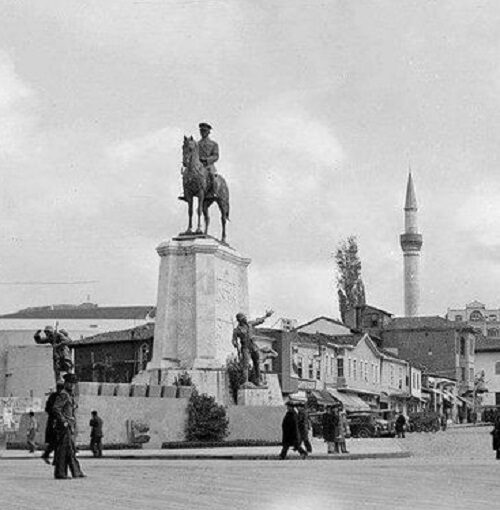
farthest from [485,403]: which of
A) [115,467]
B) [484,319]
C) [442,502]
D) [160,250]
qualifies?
[442,502]

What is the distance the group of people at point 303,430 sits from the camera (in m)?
25.3

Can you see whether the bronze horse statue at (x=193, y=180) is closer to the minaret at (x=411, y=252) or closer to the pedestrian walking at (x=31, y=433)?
the pedestrian walking at (x=31, y=433)

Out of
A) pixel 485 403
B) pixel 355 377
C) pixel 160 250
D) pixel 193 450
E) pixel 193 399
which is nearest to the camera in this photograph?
pixel 193 450

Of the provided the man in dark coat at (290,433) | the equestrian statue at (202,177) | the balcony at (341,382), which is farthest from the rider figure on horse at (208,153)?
the balcony at (341,382)

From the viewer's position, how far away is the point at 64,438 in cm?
1753

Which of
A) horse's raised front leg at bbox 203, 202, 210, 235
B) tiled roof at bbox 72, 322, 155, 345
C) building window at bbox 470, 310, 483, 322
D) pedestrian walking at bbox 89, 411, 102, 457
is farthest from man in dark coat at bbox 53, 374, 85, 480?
building window at bbox 470, 310, 483, 322

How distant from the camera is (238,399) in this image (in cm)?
3638

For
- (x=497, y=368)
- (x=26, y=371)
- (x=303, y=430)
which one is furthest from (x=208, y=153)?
(x=497, y=368)

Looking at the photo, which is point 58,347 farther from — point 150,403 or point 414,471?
point 414,471

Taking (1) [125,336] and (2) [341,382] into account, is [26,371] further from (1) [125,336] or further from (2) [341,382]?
(2) [341,382]

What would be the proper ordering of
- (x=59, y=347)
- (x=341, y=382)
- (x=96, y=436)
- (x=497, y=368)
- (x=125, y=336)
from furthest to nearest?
1. (x=497, y=368)
2. (x=341, y=382)
3. (x=125, y=336)
4. (x=59, y=347)
5. (x=96, y=436)

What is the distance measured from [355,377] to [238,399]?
4699cm

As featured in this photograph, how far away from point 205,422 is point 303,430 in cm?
828

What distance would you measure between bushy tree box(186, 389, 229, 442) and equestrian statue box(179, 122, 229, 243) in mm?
6217
